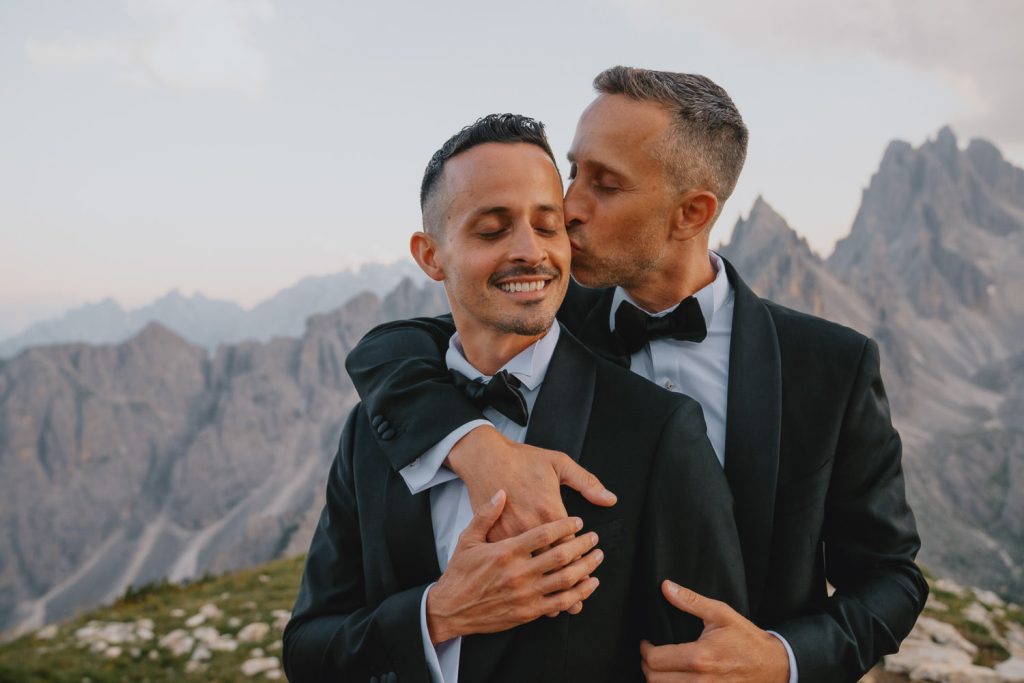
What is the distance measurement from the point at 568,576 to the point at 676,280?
193cm

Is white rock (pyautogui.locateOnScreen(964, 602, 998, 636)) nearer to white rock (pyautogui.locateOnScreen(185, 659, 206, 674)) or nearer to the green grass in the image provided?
the green grass

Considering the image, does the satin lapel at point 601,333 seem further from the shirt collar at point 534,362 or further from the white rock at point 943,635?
the white rock at point 943,635

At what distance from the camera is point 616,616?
268 centimetres

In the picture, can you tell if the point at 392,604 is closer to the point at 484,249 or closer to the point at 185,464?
the point at 484,249

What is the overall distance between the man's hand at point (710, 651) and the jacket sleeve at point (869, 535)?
57 centimetres

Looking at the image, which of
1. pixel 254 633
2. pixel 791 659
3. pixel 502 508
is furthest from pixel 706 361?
pixel 254 633

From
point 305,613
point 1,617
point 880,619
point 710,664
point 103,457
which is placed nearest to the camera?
point 710,664

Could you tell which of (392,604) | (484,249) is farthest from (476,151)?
(392,604)

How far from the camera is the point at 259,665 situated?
9.26 meters

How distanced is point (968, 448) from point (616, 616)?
15720 centimetres

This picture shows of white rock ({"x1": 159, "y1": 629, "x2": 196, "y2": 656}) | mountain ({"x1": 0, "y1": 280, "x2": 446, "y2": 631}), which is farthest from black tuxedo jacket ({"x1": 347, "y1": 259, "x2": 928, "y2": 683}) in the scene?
mountain ({"x1": 0, "y1": 280, "x2": 446, "y2": 631})

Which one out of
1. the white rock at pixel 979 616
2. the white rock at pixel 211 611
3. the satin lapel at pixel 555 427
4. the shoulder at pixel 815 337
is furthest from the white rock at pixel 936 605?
the white rock at pixel 211 611

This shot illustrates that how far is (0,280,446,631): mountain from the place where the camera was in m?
141

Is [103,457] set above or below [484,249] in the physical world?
below
